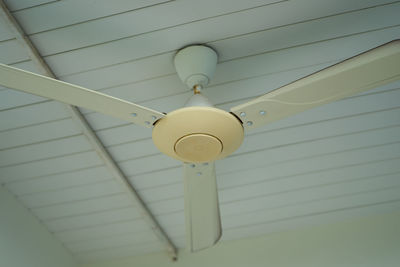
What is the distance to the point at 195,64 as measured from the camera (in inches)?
71.6

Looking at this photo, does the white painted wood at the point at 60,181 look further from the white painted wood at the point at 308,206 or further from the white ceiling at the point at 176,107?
the white painted wood at the point at 308,206

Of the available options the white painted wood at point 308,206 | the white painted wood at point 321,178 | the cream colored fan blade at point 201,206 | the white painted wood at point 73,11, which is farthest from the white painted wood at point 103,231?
the white painted wood at point 73,11

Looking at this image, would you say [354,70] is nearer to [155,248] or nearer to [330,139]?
[330,139]

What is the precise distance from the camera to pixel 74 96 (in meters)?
1.40

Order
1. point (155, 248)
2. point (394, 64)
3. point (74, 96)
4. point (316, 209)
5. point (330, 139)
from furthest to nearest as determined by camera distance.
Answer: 1. point (155, 248)
2. point (316, 209)
3. point (330, 139)
4. point (74, 96)
5. point (394, 64)

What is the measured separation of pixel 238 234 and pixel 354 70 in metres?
1.94

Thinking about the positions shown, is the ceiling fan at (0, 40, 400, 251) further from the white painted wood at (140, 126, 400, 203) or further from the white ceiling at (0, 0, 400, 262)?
the white painted wood at (140, 126, 400, 203)

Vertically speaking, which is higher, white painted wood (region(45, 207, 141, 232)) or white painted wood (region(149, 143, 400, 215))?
white painted wood (region(149, 143, 400, 215))

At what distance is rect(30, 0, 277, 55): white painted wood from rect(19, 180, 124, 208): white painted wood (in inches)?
40.4

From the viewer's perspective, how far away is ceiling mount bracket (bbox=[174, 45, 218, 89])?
1816mm

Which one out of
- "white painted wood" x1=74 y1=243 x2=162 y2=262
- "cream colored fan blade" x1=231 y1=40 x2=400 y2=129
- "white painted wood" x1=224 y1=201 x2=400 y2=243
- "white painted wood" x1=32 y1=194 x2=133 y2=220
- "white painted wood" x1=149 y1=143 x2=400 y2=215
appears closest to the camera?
"cream colored fan blade" x1=231 y1=40 x2=400 y2=129

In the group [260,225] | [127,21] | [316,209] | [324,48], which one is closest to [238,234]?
[260,225]

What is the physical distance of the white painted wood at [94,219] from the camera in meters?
2.79

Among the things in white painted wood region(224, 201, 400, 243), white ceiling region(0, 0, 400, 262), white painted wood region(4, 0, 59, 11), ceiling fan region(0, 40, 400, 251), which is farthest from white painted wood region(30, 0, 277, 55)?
white painted wood region(224, 201, 400, 243)
